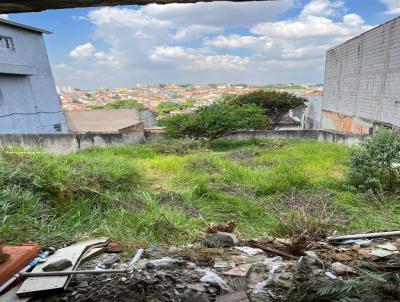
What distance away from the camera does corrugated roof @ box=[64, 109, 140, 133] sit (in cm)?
1839

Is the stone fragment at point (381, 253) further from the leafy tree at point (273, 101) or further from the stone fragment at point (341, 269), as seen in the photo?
the leafy tree at point (273, 101)

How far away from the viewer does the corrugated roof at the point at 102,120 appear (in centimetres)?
1839

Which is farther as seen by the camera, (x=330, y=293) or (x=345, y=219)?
(x=345, y=219)

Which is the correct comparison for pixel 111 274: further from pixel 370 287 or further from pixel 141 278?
pixel 370 287

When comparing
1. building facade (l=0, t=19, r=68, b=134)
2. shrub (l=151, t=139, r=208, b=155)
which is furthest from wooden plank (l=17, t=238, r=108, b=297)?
building facade (l=0, t=19, r=68, b=134)

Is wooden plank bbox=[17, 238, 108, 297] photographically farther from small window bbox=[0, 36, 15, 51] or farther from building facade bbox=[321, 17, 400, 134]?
small window bbox=[0, 36, 15, 51]

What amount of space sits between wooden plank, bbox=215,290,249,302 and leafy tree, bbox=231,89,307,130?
631 inches

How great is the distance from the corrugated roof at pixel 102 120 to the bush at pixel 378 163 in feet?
49.2

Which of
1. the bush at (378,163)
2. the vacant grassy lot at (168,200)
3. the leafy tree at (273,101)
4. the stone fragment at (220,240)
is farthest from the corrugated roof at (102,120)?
the stone fragment at (220,240)

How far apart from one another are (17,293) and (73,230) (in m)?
1.25

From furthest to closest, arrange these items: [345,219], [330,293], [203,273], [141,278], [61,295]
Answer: [345,219] < [203,273] < [141,278] < [61,295] < [330,293]

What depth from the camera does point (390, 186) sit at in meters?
4.96

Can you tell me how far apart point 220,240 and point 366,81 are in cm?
1147

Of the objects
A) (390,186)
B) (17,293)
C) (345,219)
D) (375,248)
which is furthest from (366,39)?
(17,293)
